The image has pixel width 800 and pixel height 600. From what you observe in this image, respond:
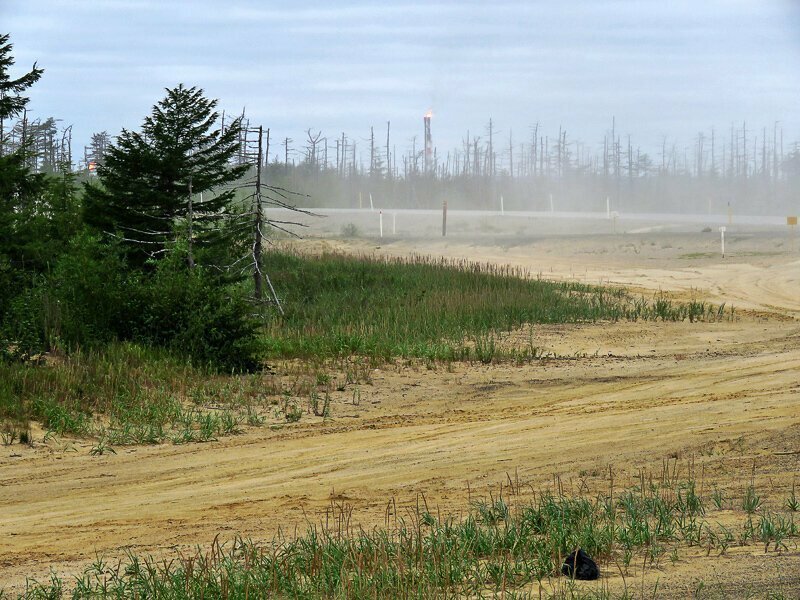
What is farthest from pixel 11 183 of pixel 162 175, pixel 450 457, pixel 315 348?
pixel 450 457

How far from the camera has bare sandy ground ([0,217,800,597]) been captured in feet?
26.4

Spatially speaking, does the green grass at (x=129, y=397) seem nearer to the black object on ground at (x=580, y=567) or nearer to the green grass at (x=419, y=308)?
the green grass at (x=419, y=308)

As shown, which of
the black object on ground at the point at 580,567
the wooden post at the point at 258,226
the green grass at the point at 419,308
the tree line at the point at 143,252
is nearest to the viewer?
the black object on ground at the point at 580,567

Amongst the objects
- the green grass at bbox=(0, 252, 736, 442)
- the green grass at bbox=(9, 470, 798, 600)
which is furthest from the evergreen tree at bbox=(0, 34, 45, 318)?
the green grass at bbox=(9, 470, 798, 600)

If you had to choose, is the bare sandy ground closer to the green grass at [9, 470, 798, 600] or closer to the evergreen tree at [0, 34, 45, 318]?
the green grass at [9, 470, 798, 600]

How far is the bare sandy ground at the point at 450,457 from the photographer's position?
804cm

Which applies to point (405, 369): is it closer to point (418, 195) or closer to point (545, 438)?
point (545, 438)

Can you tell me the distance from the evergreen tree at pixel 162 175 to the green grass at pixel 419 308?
2886 mm

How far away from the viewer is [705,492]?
8.66 metres

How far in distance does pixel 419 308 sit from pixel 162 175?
19.5ft

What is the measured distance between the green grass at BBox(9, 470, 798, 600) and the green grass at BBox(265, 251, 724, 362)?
31.8 ft

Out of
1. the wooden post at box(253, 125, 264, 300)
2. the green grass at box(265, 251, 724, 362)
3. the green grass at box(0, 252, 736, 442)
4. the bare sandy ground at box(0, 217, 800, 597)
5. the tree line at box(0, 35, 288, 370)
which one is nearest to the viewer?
the bare sandy ground at box(0, 217, 800, 597)

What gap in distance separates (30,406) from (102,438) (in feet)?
4.44

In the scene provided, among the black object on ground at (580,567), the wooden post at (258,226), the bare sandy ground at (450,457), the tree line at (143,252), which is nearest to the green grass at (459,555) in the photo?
the black object on ground at (580,567)
